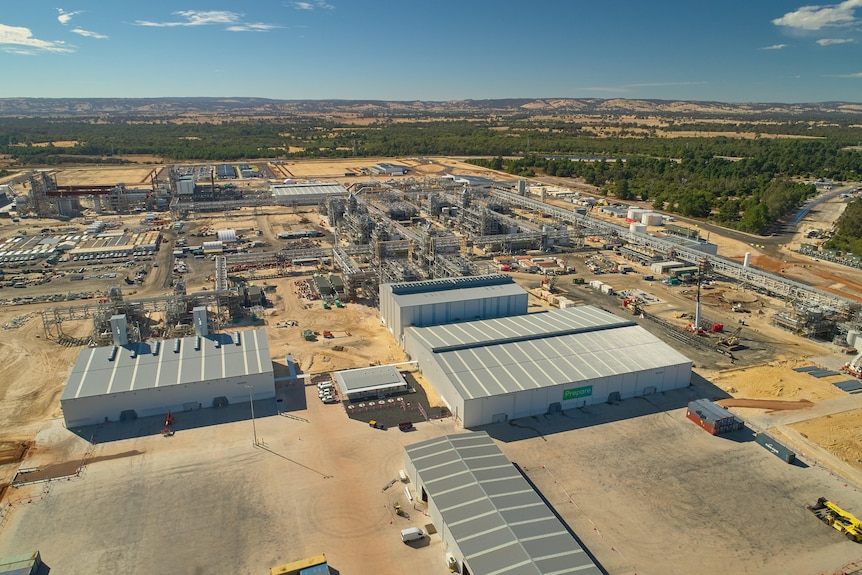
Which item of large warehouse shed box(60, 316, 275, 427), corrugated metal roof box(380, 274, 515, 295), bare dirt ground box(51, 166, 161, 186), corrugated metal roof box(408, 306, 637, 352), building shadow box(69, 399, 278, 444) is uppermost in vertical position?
bare dirt ground box(51, 166, 161, 186)

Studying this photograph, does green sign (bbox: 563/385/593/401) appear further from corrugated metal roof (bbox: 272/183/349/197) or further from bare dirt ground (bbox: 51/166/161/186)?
bare dirt ground (bbox: 51/166/161/186)

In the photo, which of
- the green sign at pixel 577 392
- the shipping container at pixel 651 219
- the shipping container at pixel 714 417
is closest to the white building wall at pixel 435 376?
the green sign at pixel 577 392

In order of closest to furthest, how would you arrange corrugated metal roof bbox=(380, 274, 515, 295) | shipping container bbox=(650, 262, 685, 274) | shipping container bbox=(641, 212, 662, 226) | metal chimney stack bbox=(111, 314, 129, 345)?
metal chimney stack bbox=(111, 314, 129, 345) < corrugated metal roof bbox=(380, 274, 515, 295) < shipping container bbox=(650, 262, 685, 274) < shipping container bbox=(641, 212, 662, 226)

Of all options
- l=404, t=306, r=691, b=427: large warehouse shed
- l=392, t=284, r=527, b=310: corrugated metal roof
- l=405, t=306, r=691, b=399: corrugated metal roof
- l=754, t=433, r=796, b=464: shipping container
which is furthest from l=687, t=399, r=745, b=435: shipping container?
l=392, t=284, r=527, b=310: corrugated metal roof

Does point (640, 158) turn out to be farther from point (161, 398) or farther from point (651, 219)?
point (161, 398)

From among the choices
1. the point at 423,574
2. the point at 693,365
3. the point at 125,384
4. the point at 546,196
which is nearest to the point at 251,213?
the point at 546,196

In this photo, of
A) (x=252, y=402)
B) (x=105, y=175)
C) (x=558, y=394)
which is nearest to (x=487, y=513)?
(x=558, y=394)

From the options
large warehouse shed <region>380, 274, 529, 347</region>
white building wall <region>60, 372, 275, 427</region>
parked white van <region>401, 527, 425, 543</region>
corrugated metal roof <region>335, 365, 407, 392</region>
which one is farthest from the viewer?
large warehouse shed <region>380, 274, 529, 347</region>
